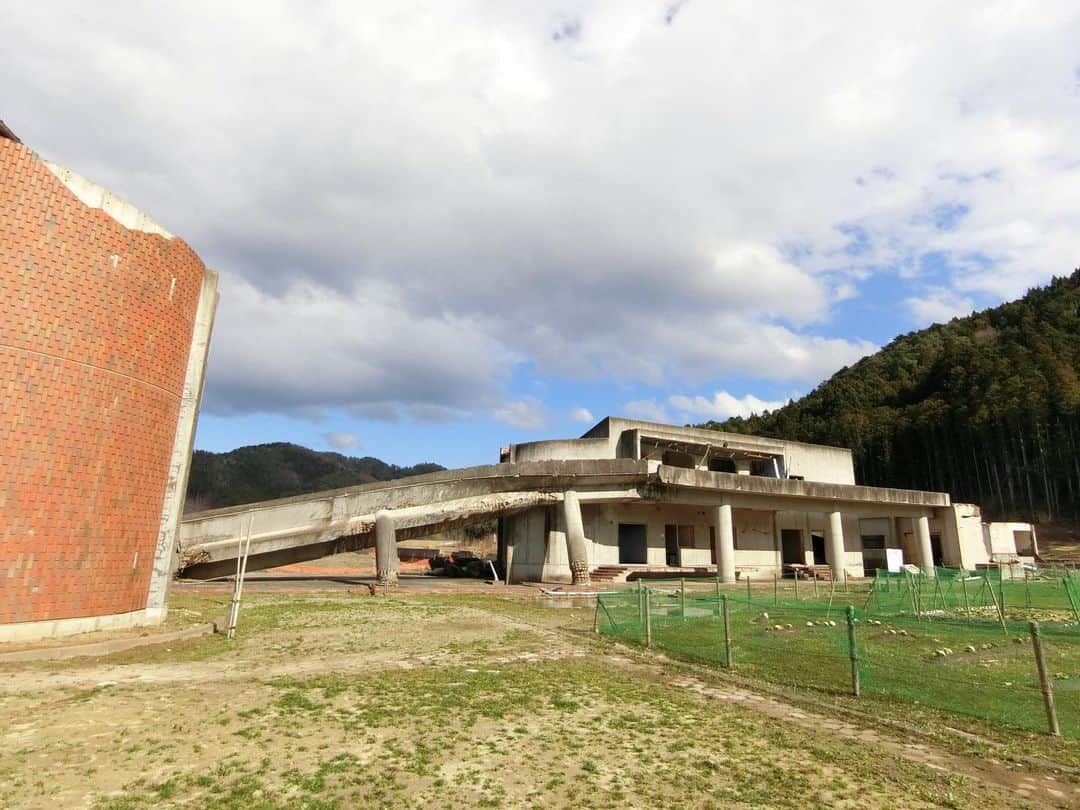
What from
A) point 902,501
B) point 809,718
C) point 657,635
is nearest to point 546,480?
point 657,635

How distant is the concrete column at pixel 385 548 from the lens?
2592cm

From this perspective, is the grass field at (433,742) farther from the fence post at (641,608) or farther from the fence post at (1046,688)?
the fence post at (641,608)

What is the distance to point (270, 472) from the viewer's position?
474ft

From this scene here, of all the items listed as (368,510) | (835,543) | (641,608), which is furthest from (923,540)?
(368,510)

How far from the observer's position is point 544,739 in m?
6.96

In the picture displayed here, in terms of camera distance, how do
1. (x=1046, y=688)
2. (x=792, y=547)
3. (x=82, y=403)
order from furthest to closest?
(x=792, y=547) → (x=82, y=403) → (x=1046, y=688)

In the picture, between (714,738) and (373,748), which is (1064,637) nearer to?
(714,738)

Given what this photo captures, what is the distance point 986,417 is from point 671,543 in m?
52.3

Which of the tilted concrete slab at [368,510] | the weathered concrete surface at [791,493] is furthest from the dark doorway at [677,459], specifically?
the tilted concrete slab at [368,510]

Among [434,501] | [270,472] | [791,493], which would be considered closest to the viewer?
[434,501]

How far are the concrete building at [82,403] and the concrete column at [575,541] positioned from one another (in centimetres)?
1807

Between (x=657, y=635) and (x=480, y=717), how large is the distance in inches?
282

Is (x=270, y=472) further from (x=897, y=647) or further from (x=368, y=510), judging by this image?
(x=897, y=647)

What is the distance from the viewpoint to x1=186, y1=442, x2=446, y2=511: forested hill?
116 m
